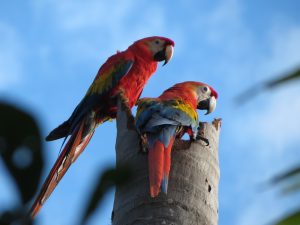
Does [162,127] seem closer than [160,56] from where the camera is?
Yes

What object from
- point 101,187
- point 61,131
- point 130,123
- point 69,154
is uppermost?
point 61,131

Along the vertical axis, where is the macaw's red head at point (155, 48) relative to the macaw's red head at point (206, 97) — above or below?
above

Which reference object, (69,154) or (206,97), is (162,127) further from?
(206,97)

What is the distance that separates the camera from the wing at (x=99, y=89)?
3.42 metres

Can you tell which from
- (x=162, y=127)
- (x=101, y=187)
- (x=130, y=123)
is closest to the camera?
(x=101, y=187)

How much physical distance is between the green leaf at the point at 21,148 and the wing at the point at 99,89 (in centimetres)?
311

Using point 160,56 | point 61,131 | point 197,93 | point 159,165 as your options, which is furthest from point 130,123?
point 160,56

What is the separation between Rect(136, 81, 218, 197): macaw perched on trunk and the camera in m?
1.83

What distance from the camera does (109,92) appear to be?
3.71 metres

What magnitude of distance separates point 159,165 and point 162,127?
475mm

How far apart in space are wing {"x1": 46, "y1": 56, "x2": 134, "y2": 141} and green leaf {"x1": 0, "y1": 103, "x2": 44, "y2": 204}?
311cm

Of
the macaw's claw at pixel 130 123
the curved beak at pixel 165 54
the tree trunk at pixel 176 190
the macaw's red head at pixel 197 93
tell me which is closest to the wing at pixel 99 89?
the curved beak at pixel 165 54

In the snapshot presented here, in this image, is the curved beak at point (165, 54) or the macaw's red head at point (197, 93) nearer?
the macaw's red head at point (197, 93)

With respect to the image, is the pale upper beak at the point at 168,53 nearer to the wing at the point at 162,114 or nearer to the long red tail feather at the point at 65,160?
the long red tail feather at the point at 65,160
